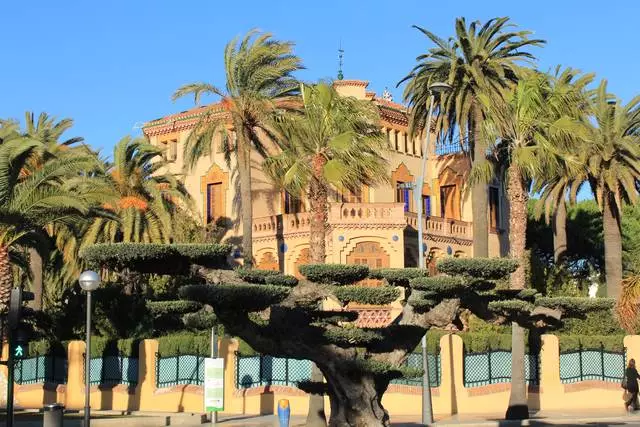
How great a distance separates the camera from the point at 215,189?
46844mm

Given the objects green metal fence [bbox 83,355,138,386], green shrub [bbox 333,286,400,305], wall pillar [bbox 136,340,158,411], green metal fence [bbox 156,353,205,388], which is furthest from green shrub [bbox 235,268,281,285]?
green metal fence [bbox 83,355,138,386]

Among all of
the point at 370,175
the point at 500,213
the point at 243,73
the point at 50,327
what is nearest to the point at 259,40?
the point at 243,73

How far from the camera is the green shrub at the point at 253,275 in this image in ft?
56.4

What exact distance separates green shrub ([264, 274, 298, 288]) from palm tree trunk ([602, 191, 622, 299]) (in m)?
22.4

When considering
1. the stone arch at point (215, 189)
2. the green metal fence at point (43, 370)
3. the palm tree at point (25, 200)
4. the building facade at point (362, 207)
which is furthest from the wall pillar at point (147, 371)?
the stone arch at point (215, 189)

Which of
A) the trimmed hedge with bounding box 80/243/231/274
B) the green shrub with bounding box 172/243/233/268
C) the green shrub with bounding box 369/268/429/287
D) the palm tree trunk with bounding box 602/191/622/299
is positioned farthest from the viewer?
the palm tree trunk with bounding box 602/191/622/299

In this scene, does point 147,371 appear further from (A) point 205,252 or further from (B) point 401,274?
(A) point 205,252

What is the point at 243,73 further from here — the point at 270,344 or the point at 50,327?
the point at 270,344

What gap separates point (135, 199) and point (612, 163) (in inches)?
711

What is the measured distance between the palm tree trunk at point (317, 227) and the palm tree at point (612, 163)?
38.9 feet

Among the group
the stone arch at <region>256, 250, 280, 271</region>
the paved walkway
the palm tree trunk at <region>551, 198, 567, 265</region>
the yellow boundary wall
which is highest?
the palm tree trunk at <region>551, 198, 567, 265</region>

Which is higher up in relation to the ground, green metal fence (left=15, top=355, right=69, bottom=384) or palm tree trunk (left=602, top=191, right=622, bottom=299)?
palm tree trunk (left=602, top=191, right=622, bottom=299)

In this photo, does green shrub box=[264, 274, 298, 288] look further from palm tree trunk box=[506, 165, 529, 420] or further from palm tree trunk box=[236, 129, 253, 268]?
palm tree trunk box=[236, 129, 253, 268]

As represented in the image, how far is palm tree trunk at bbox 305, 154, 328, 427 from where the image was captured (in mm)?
25266
